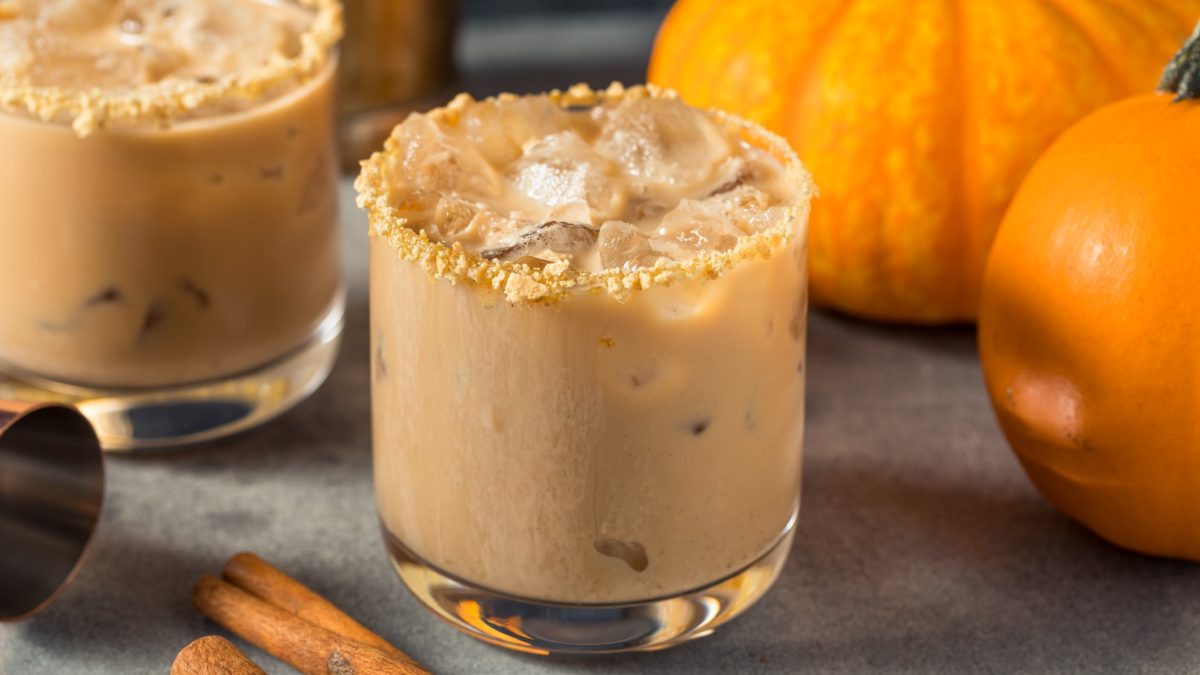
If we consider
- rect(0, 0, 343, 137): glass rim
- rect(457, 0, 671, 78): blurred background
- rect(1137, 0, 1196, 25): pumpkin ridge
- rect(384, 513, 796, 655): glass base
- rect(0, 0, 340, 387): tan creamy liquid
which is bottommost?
rect(457, 0, 671, 78): blurred background

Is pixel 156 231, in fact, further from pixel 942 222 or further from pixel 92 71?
pixel 942 222

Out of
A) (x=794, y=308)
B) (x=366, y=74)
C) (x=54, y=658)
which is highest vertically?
(x=794, y=308)

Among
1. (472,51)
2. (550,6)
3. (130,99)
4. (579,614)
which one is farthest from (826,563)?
(550,6)

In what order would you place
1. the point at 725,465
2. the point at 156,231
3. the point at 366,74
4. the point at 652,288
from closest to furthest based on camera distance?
the point at 652,288
the point at 725,465
the point at 156,231
the point at 366,74

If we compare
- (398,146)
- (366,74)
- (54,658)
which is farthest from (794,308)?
(366,74)

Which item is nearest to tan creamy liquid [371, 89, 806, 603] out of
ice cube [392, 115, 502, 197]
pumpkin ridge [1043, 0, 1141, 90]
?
ice cube [392, 115, 502, 197]

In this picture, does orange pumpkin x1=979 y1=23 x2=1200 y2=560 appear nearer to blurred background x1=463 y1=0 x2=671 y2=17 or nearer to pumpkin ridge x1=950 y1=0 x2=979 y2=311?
pumpkin ridge x1=950 y1=0 x2=979 y2=311
